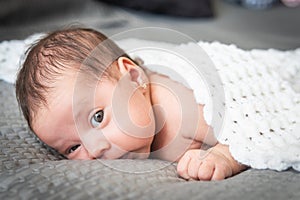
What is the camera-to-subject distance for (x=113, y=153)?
0.88 m

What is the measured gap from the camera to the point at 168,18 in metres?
1.71

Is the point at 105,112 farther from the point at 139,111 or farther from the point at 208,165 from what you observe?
the point at 208,165

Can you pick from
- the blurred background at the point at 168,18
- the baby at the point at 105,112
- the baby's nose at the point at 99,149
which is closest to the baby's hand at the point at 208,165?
the baby at the point at 105,112

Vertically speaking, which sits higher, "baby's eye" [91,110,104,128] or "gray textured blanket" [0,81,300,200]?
"baby's eye" [91,110,104,128]

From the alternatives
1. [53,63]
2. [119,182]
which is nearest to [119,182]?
[119,182]

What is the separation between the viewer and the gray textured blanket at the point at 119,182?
0.69 meters

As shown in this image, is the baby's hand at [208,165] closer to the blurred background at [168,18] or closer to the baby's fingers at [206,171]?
the baby's fingers at [206,171]

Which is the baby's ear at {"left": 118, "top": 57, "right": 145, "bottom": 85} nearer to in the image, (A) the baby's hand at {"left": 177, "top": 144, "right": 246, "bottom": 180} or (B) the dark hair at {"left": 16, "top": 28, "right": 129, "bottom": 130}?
(B) the dark hair at {"left": 16, "top": 28, "right": 129, "bottom": 130}

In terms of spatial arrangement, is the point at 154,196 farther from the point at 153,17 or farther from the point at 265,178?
the point at 153,17

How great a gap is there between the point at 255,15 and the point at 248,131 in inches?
37.7

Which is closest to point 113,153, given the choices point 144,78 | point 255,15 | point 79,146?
point 79,146

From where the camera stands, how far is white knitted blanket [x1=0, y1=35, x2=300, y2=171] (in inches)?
33.0

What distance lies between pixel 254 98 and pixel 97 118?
11.6 inches

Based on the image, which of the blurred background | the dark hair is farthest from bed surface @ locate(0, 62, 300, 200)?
the blurred background
